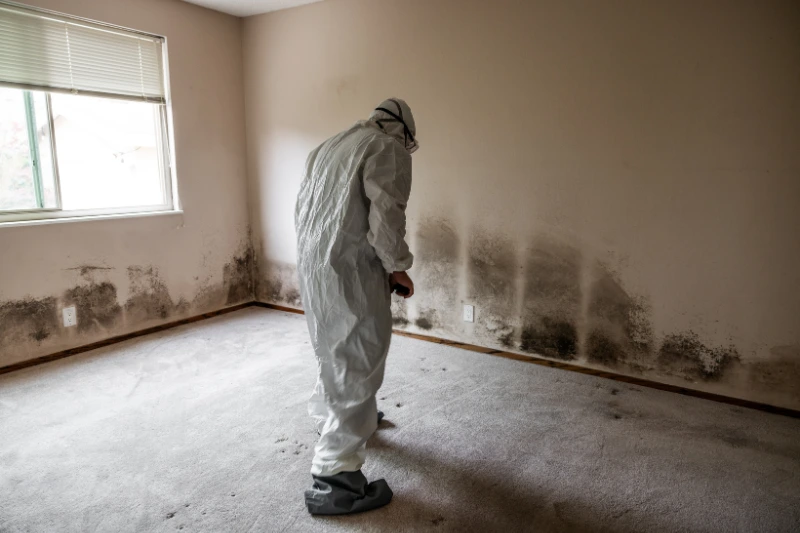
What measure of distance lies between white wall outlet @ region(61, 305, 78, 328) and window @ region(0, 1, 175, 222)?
609 millimetres

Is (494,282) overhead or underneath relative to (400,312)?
overhead

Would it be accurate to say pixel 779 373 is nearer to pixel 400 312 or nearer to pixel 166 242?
pixel 400 312

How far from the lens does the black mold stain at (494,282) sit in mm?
3338

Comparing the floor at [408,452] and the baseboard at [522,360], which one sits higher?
the baseboard at [522,360]

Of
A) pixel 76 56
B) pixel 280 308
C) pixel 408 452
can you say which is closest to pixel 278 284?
pixel 280 308

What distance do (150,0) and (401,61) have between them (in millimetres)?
1822

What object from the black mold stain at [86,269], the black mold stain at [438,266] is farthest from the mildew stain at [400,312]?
the black mold stain at [86,269]

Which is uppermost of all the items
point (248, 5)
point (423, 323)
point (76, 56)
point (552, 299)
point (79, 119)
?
point (248, 5)

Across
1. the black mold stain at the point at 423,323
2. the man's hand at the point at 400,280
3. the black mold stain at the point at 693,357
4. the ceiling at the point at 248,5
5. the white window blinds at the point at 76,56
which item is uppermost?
the ceiling at the point at 248,5

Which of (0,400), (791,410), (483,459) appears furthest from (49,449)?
(791,410)

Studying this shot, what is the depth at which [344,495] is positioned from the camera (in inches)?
71.7

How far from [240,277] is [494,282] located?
2.32 meters

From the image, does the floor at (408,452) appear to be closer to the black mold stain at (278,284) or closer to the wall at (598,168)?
the wall at (598,168)

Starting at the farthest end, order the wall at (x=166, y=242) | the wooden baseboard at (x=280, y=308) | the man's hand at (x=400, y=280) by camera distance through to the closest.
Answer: the wooden baseboard at (x=280, y=308)
the wall at (x=166, y=242)
the man's hand at (x=400, y=280)
